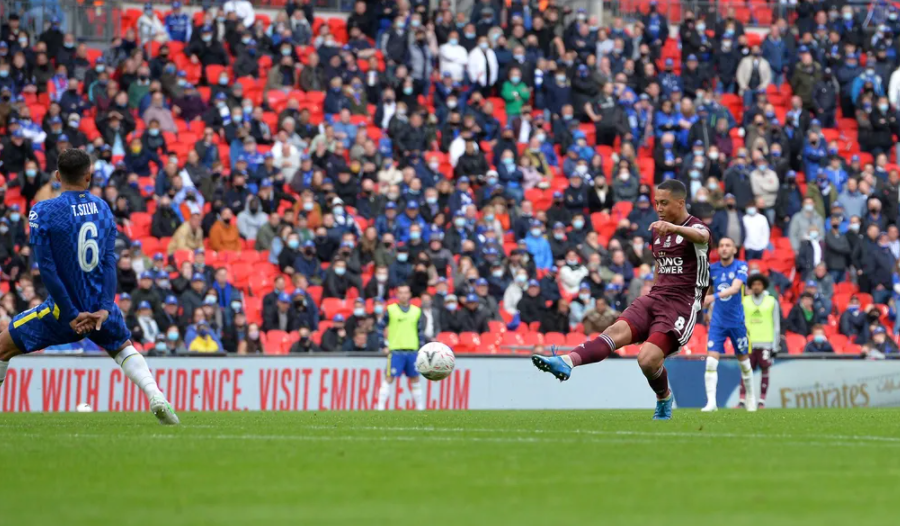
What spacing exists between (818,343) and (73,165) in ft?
60.7

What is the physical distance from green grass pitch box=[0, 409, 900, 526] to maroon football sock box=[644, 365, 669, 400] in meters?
1.71

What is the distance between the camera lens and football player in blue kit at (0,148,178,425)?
36.9 ft

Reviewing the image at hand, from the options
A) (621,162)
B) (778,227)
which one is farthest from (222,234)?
(778,227)

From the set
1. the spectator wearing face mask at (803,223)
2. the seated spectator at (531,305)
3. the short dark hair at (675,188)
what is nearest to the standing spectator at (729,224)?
the spectator wearing face mask at (803,223)

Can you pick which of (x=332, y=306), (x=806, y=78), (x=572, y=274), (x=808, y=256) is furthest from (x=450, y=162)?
(x=806, y=78)

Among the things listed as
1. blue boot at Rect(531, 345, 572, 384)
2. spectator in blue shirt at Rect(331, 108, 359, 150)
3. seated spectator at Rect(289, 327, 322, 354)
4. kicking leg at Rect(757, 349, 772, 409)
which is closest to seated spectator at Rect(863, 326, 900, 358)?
kicking leg at Rect(757, 349, 772, 409)

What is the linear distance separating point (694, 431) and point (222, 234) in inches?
649

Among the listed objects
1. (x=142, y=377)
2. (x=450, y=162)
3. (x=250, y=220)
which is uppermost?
(x=450, y=162)

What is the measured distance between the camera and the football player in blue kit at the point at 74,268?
36.9ft

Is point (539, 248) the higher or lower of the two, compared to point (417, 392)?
higher

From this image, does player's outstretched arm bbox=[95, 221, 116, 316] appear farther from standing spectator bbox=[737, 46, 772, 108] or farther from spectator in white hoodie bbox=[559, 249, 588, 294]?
standing spectator bbox=[737, 46, 772, 108]

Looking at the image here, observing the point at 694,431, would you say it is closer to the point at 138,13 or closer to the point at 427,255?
the point at 427,255

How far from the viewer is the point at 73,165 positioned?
1139 centimetres

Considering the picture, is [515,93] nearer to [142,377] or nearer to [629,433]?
[142,377]
